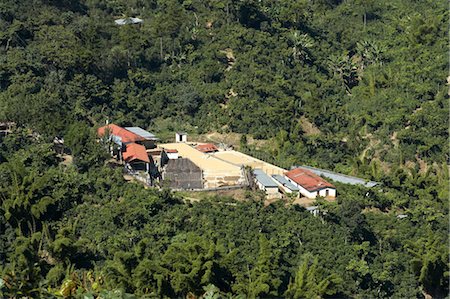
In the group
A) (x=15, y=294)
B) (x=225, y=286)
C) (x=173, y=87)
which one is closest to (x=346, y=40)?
(x=173, y=87)

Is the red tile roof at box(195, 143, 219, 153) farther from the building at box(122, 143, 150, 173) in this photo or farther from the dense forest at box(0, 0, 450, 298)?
the building at box(122, 143, 150, 173)

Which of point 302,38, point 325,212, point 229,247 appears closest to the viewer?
point 229,247

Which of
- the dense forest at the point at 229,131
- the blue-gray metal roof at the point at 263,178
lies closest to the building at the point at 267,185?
the blue-gray metal roof at the point at 263,178

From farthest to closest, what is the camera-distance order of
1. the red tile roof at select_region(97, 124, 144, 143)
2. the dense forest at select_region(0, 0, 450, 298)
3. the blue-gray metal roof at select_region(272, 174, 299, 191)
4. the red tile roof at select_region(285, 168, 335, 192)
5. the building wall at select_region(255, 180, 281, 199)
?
1. the red tile roof at select_region(97, 124, 144, 143)
2. the blue-gray metal roof at select_region(272, 174, 299, 191)
3. the red tile roof at select_region(285, 168, 335, 192)
4. the building wall at select_region(255, 180, 281, 199)
5. the dense forest at select_region(0, 0, 450, 298)

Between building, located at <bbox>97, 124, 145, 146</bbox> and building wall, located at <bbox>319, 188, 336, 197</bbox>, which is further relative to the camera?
building, located at <bbox>97, 124, 145, 146</bbox>

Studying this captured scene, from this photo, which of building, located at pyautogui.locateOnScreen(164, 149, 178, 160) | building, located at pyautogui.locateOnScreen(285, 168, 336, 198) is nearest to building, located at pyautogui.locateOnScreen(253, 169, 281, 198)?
building, located at pyautogui.locateOnScreen(285, 168, 336, 198)

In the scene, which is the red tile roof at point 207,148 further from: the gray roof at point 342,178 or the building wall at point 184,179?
the gray roof at point 342,178

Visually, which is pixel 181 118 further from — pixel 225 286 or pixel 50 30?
pixel 225 286
